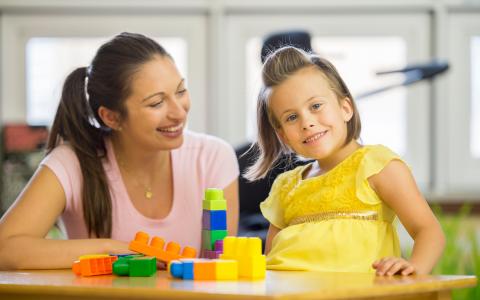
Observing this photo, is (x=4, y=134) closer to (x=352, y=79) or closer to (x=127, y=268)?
(x=352, y=79)

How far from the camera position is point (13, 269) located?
1.65 metres

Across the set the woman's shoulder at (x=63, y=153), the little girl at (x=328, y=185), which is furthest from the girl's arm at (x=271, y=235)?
the woman's shoulder at (x=63, y=153)

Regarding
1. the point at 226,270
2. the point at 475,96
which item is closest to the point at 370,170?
the point at 226,270

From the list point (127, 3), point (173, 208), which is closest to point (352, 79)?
point (127, 3)

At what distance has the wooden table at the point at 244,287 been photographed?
1122 millimetres

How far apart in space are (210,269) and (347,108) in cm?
51

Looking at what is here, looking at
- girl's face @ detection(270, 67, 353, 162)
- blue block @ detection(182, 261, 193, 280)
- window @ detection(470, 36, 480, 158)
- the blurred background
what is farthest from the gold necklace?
window @ detection(470, 36, 480, 158)

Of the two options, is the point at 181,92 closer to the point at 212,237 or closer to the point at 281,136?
the point at 281,136

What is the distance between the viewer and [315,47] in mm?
3668

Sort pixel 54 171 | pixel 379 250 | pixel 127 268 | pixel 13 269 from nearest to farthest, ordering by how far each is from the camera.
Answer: pixel 127 268
pixel 379 250
pixel 13 269
pixel 54 171

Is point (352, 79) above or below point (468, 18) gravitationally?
below

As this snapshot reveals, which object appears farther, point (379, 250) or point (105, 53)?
point (105, 53)

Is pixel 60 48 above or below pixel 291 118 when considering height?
above

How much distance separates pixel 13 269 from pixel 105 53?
54 centimetres
